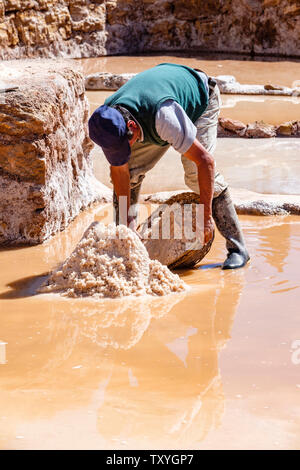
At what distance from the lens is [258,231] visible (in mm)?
4531

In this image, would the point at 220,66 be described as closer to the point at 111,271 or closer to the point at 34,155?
the point at 34,155

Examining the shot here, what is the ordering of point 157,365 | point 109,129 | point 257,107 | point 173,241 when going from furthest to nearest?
point 257,107 → point 173,241 → point 109,129 → point 157,365

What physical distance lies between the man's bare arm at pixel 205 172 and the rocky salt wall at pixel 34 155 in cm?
128

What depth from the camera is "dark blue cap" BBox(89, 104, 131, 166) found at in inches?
118

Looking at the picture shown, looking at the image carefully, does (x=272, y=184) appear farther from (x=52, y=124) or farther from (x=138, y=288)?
(x=138, y=288)

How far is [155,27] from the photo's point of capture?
14109 millimetres

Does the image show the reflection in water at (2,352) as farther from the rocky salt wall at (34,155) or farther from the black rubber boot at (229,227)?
the rocky salt wall at (34,155)

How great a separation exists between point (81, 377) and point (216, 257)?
5.97 ft

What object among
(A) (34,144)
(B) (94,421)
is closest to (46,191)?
(A) (34,144)

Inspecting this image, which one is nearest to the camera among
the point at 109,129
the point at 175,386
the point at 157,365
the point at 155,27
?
the point at 175,386

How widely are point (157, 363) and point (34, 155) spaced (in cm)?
213

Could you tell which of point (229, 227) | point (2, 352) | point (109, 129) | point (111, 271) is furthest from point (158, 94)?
point (2, 352)

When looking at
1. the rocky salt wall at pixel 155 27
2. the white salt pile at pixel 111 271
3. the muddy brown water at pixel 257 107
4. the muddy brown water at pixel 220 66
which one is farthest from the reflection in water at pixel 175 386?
the rocky salt wall at pixel 155 27

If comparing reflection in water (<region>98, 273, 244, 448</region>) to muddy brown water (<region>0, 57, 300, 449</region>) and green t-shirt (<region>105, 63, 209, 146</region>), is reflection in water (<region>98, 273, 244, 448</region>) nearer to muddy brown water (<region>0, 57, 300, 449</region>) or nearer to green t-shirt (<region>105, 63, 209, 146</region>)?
muddy brown water (<region>0, 57, 300, 449</region>)
